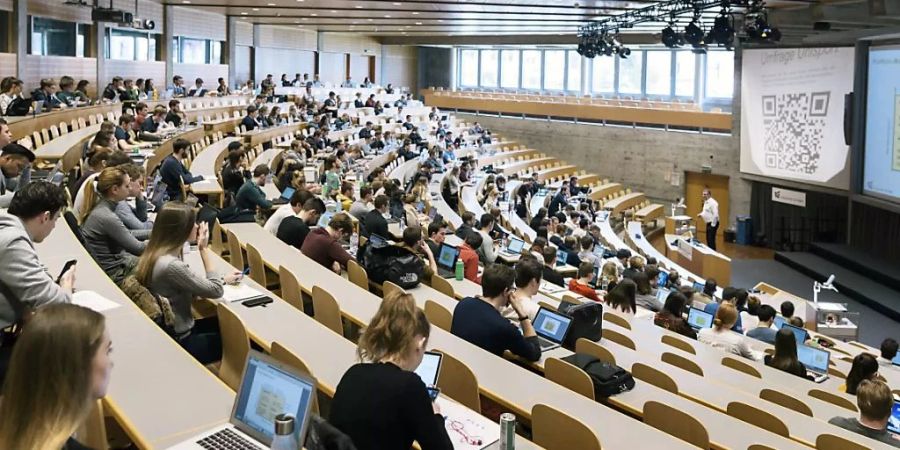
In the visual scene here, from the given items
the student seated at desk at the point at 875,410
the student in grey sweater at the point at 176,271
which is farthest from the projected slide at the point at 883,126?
the student in grey sweater at the point at 176,271

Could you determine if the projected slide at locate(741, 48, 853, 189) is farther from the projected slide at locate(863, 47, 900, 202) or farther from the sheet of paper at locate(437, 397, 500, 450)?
the sheet of paper at locate(437, 397, 500, 450)

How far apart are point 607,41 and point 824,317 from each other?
463 inches

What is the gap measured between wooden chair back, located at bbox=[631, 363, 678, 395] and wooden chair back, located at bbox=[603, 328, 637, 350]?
0.96 m

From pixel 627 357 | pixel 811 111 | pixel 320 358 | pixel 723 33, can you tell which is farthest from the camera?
pixel 811 111

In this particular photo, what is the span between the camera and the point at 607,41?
70.3ft

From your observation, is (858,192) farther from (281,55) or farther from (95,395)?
(281,55)

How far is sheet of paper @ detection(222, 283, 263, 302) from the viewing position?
5.16m

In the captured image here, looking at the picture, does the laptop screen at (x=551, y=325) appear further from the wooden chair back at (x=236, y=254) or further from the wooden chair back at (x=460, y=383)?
the wooden chair back at (x=236, y=254)

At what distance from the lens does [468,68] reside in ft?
127

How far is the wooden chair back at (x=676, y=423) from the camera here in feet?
13.8

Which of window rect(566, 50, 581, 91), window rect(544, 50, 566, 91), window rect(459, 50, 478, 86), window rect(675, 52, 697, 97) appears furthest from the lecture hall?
window rect(459, 50, 478, 86)

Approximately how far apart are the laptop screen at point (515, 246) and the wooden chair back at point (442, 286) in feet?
14.1

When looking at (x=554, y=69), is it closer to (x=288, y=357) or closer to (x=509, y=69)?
(x=509, y=69)

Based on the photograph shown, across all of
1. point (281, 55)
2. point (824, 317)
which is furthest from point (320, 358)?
point (281, 55)
